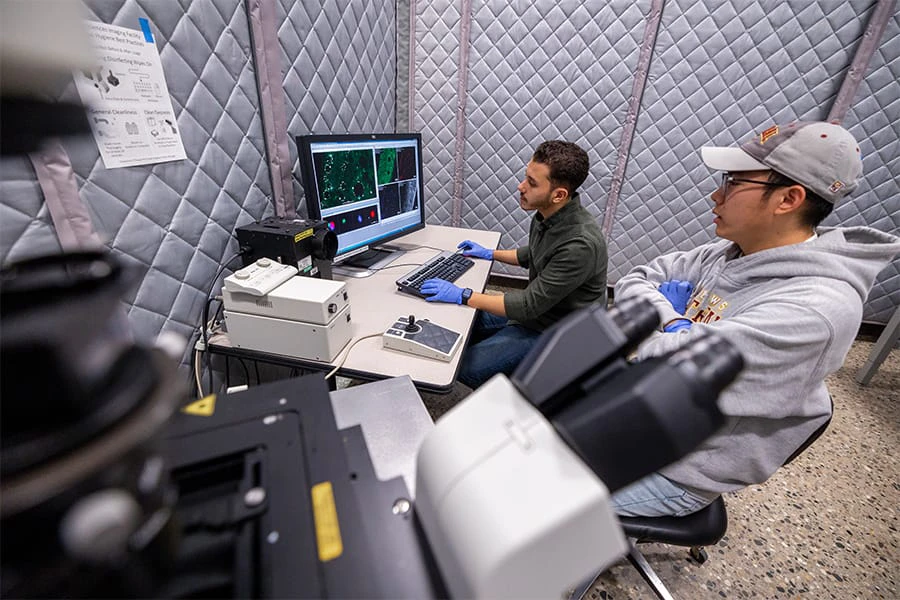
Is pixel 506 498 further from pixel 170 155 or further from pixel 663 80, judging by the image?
pixel 663 80

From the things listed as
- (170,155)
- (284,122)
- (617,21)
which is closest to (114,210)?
(170,155)

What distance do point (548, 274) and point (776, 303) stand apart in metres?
0.74

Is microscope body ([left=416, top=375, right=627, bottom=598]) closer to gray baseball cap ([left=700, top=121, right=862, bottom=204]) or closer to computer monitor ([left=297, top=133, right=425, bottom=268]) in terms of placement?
gray baseball cap ([left=700, top=121, right=862, bottom=204])

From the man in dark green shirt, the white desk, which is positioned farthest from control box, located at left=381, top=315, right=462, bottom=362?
the man in dark green shirt

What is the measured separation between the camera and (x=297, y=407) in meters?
0.53

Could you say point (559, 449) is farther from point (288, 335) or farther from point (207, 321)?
point (207, 321)

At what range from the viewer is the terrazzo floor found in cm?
130

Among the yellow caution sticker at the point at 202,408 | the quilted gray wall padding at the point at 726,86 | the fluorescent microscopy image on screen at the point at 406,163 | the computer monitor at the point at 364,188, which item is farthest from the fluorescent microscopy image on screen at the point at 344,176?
the quilted gray wall padding at the point at 726,86

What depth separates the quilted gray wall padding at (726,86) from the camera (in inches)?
87.2

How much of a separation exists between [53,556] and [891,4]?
11.9 feet

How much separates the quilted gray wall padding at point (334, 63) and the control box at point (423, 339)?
2.72ft

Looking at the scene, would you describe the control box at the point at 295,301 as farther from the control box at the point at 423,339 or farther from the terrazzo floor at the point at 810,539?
the terrazzo floor at the point at 810,539

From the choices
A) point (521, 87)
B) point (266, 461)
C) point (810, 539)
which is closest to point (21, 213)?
point (266, 461)

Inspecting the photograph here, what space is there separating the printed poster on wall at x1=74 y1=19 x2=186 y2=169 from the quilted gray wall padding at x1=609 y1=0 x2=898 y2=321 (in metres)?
2.71
